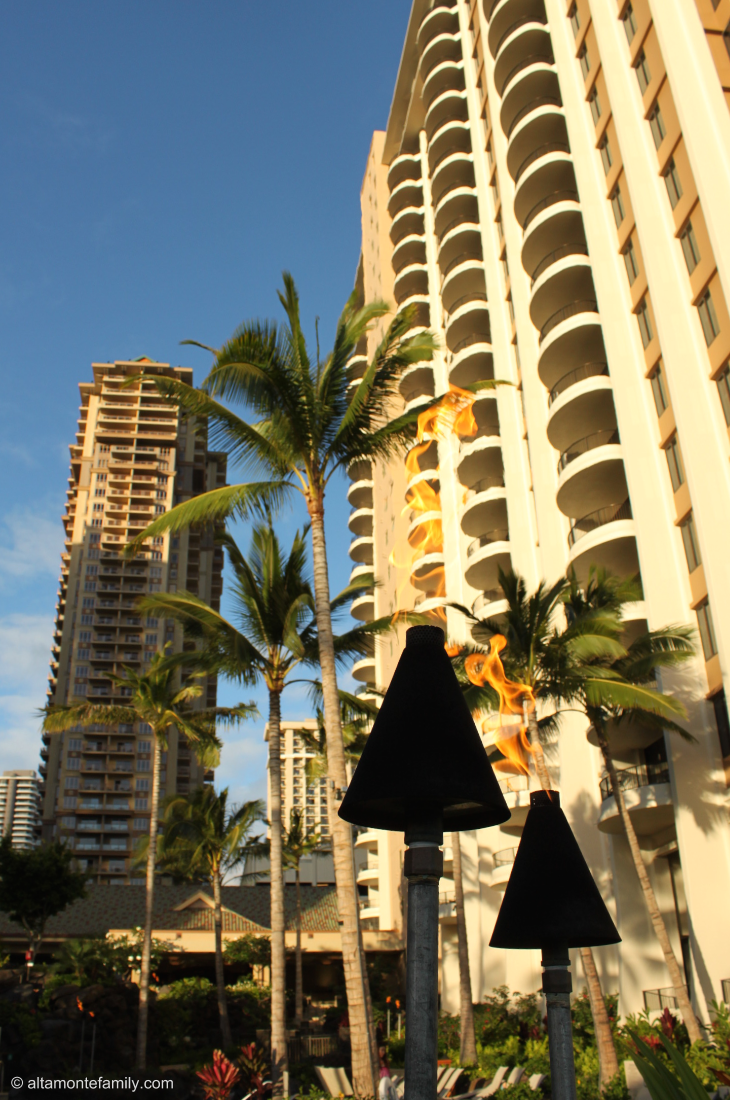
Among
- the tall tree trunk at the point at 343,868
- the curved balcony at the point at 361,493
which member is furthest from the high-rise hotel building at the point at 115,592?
the tall tree trunk at the point at 343,868

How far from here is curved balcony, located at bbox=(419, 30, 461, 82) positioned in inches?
2108

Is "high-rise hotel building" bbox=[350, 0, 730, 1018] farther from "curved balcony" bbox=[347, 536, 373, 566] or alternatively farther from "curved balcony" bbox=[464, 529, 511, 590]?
"curved balcony" bbox=[347, 536, 373, 566]

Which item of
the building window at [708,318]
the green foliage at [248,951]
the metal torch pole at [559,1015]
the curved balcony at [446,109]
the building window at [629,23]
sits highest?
the curved balcony at [446,109]

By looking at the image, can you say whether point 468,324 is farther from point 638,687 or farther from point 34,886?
point 34,886

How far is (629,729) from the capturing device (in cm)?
2719

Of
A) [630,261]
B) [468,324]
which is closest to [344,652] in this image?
[630,261]

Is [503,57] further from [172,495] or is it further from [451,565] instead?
[172,495]

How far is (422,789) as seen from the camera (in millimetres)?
3264

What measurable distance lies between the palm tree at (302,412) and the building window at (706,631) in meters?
10.5

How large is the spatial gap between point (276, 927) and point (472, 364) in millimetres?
32014

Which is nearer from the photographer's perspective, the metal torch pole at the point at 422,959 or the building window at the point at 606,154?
the metal torch pole at the point at 422,959

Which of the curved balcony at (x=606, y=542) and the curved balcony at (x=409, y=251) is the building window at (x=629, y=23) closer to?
the curved balcony at (x=606, y=542)

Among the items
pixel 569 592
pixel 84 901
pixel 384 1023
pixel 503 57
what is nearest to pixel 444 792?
pixel 569 592

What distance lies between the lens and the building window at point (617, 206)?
29.4 m
